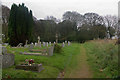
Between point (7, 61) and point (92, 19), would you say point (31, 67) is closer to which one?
point (7, 61)

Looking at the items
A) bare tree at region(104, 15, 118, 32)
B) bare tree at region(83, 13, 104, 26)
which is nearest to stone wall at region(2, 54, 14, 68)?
bare tree at region(104, 15, 118, 32)

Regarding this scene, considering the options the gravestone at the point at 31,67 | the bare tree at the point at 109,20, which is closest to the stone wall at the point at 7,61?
the gravestone at the point at 31,67

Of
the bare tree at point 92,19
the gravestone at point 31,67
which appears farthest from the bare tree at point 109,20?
the gravestone at point 31,67

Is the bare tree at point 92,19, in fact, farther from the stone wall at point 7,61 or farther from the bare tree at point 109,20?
the stone wall at point 7,61

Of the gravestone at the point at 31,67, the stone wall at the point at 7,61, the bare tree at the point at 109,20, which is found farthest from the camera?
the bare tree at the point at 109,20

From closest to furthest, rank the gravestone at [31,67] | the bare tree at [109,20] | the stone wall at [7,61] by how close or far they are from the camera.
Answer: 1. the gravestone at [31,67]
2. the stone wall at [7,61]
3. the bare tree at [109,20]

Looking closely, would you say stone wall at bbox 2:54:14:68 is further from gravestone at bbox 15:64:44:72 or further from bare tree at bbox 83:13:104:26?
bare tree at bbox 83:13:104:26

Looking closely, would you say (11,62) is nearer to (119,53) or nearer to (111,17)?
(119,53)

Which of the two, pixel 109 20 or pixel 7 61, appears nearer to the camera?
pixel 7 61

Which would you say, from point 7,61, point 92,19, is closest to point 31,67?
point 7,61

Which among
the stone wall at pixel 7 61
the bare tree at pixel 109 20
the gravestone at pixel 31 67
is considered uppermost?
the bare tree at pixel 109 20

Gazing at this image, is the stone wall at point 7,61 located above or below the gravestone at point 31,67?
above

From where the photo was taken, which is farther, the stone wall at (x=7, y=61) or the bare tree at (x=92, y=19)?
the bare tree at (x=92, y=19)

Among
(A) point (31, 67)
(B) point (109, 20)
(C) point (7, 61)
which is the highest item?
(B) point (109, 20)
